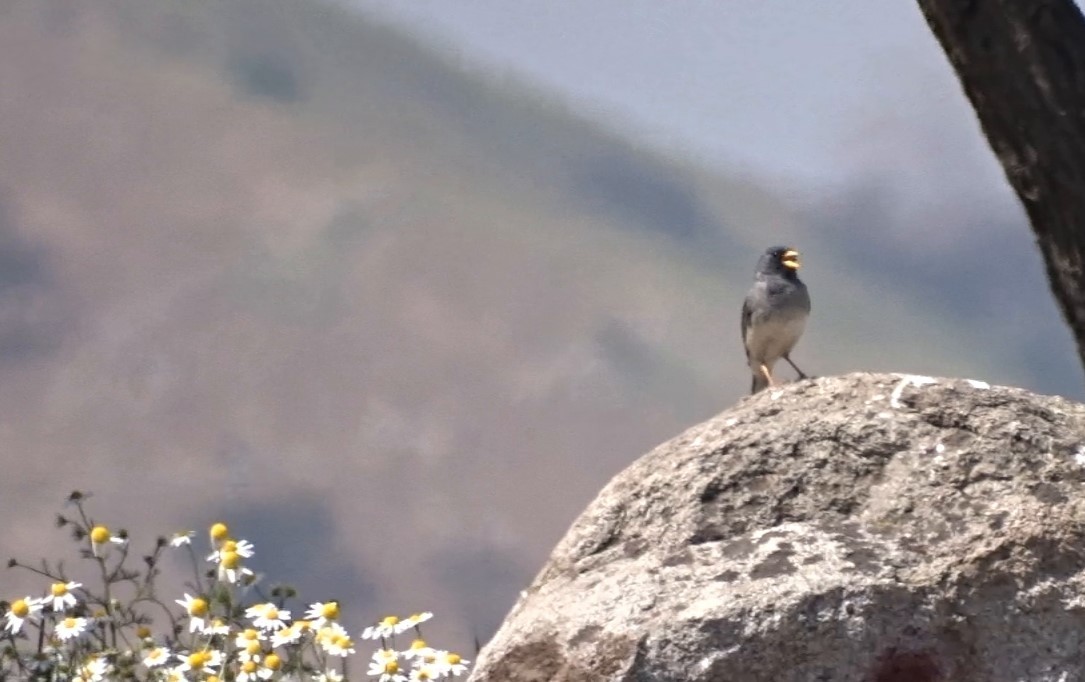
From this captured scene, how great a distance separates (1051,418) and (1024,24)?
1135 millimetres

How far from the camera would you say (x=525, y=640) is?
412 centimetres

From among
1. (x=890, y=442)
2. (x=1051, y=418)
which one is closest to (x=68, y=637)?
(x=890, y=442)

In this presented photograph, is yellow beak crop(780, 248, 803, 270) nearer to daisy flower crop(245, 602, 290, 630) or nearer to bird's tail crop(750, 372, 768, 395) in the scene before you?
bird's tail crop(750, 372, 768, 395)

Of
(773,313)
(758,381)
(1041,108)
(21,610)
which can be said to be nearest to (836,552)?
(1041,108)

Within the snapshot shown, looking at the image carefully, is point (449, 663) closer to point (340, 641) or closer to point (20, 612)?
point (340, 641)

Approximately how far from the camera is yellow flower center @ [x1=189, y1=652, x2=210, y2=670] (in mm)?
5598

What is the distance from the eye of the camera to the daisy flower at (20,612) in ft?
19.3

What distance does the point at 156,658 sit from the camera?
5.68 meters

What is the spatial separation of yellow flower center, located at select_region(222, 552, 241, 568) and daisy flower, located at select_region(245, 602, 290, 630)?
170mm

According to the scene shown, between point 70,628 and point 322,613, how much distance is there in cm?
91

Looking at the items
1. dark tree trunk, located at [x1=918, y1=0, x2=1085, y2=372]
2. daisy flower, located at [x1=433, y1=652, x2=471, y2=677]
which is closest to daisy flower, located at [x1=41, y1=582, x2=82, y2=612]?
daisy flower, located at [x1=433, y1=652, x2=471, y2=677]

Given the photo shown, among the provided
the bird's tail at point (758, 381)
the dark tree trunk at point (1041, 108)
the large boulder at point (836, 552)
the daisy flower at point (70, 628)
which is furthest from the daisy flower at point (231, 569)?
the bird's tail at point (758, 381)

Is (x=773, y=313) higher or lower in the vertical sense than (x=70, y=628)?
higher

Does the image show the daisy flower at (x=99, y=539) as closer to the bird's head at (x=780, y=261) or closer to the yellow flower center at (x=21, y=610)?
the yellow flower center at (x=21, y=610)
